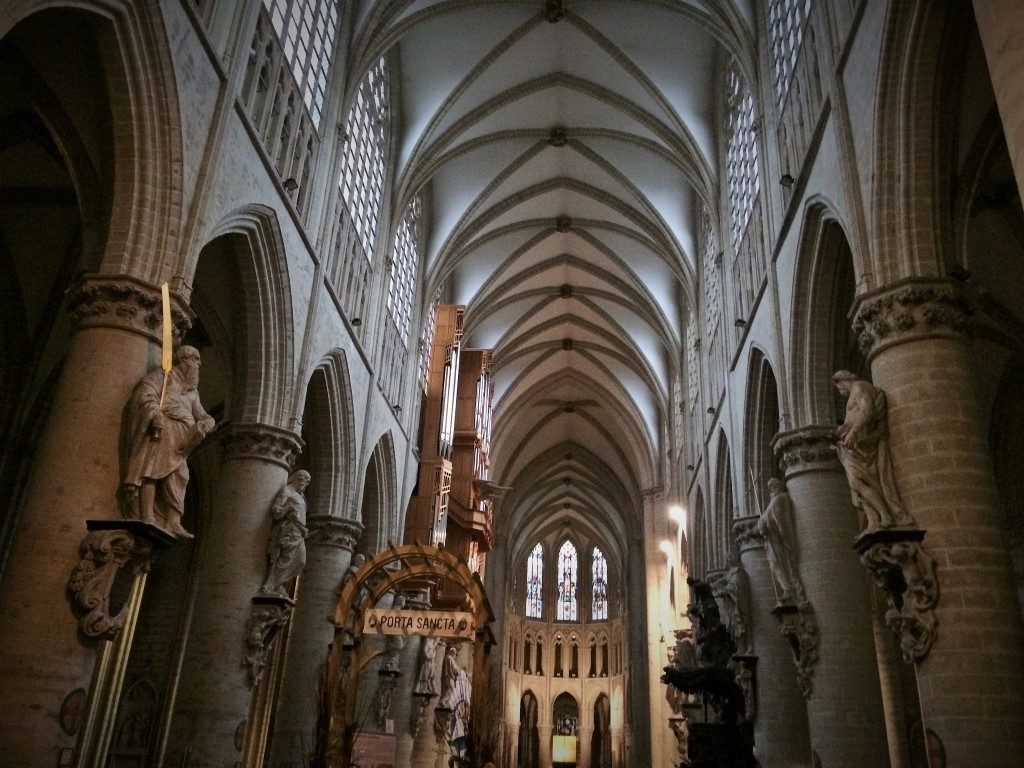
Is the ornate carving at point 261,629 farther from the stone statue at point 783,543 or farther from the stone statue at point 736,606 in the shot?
the stone statue at point 736,606

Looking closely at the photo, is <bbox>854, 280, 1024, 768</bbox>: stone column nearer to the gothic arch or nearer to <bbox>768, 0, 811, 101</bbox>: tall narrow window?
<bbox>768, 0, 811, 101</bbox>: tall narrow window

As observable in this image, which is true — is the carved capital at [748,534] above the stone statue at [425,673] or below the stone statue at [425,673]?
above

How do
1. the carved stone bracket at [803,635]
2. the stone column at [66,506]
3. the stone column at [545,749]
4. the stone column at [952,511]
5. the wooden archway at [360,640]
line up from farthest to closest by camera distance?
the stone column at [545,749], the carved stone bracket at [803,635], the wooden archway at [360,640], the stone column at [66,506], the stone column at [952,511]

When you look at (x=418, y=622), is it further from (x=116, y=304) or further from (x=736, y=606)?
(x=736, y=606)

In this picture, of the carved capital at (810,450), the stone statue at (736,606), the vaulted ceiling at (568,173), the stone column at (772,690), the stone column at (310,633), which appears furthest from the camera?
the vaulted ceiling at (568,173)

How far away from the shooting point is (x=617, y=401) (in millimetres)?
33594

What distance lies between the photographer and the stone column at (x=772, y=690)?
44.0 feet

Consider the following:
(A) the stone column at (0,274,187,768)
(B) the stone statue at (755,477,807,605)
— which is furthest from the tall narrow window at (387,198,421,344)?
(A) the stone column at (0,274,187,768)

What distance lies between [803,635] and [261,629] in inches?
271

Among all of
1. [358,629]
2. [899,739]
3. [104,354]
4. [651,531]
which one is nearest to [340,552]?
[358,629]

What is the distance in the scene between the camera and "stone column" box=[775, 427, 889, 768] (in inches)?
415

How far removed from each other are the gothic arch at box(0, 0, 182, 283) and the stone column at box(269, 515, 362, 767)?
7.62 meters

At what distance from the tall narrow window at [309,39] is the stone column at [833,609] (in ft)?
30.2

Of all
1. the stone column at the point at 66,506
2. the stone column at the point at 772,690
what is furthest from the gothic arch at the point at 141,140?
the stone column at the point at 772,690
